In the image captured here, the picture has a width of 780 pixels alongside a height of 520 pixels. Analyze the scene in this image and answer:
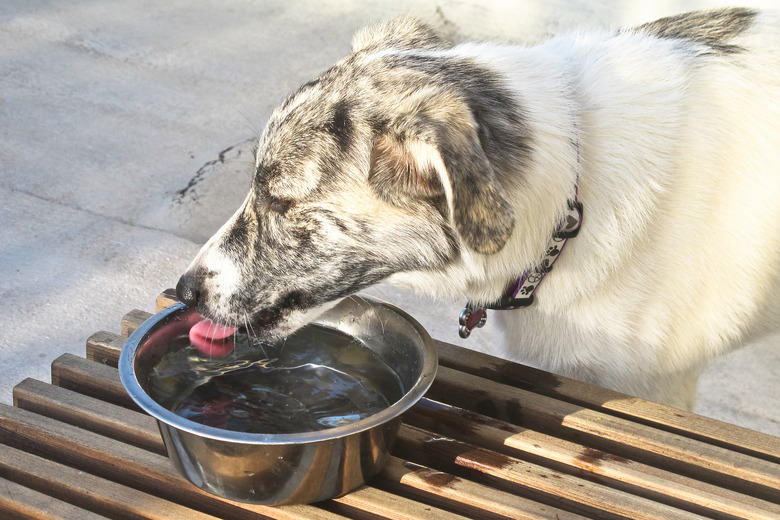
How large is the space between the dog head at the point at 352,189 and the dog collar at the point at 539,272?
0.22 m

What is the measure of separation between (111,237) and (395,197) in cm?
234

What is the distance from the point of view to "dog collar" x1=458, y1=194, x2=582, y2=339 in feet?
7.00

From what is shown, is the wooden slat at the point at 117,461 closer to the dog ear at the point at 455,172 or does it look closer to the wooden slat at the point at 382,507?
the wooden slat at the point at 382,507

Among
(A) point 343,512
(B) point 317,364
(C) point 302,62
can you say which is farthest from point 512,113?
(C) point 302,62

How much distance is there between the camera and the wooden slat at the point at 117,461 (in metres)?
1.86

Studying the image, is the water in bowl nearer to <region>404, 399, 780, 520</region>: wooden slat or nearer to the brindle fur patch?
<region>404, 399, 780, 520</region>: wooden slat

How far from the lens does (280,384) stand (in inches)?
86.2

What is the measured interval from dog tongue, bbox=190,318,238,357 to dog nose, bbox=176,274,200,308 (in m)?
0.06

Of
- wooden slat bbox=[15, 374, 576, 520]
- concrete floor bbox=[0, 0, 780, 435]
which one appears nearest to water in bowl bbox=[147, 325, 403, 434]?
wooden slat bbox=[15, 374, 576, 520]

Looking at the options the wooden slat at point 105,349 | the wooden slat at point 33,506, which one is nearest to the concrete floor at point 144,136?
the wooden slat at point 105,349

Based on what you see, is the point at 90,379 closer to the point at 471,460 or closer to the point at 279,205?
the point at 279,205

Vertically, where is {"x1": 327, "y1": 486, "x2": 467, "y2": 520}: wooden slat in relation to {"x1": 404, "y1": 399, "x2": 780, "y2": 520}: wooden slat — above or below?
below

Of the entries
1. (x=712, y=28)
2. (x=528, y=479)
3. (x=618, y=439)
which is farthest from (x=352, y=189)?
(x=712, y=28)

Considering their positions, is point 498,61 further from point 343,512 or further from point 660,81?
point 343,512
